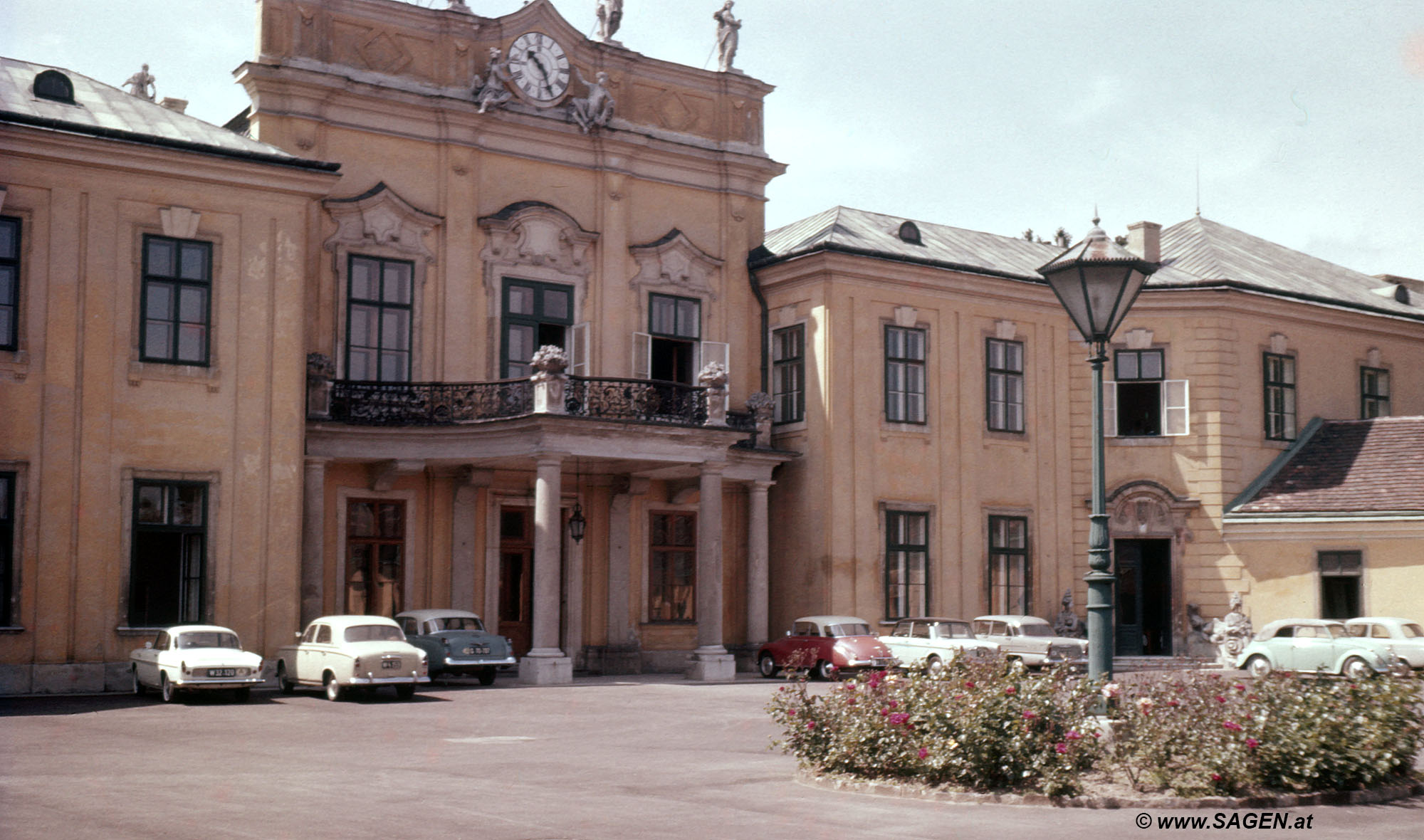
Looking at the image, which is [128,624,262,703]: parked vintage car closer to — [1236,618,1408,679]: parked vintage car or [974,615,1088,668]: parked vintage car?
[974,615,1088,668]: parked vintage car

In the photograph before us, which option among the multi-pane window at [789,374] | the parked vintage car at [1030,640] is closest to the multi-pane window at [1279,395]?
the parked vintage car at [1030,640]

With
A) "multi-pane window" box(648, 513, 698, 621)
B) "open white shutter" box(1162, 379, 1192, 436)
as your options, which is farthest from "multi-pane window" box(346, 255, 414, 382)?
"open white shutter" box(1162, 379, 1192, 436)

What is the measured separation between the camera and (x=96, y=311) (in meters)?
24.3

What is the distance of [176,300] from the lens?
25.1 metres

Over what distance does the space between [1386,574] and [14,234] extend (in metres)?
26.6

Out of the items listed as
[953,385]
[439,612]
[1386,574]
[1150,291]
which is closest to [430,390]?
[439,612]

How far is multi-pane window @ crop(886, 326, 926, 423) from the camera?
1283 inches

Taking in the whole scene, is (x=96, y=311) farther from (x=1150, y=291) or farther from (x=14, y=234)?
(x=1150, y=291)

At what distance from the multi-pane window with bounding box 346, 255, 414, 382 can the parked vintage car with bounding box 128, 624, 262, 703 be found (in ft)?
21.9

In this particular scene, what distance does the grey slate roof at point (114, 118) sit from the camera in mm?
24359

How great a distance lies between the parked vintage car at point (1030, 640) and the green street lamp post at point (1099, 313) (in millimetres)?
16669

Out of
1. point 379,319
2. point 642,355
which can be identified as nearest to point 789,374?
point 642,355

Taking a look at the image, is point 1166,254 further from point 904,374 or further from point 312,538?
point 312,538

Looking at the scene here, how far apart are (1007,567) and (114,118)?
20.2m
